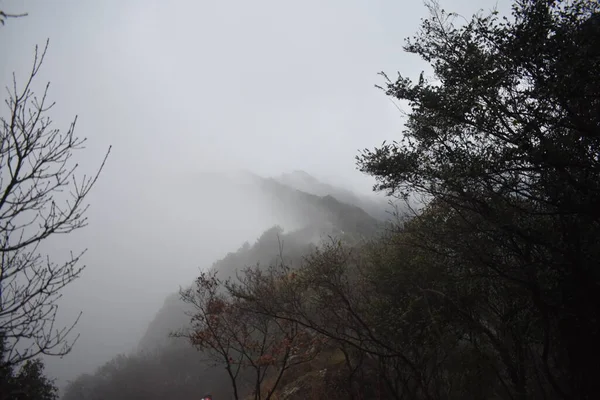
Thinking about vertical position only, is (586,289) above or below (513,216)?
below

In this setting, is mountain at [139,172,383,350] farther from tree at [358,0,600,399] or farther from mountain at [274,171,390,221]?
tree at [358,0,600,399]

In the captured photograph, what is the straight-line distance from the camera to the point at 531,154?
537cm

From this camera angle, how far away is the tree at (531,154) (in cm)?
521

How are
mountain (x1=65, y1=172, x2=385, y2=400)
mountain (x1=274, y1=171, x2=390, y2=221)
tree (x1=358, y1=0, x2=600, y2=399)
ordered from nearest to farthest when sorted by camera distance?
1. tree (x1=358, y1=0, x2=600, y2=399)
2. mountain (x1=65, y1=172, x2=385, y2=400)
3. mountain (x1=274, y1=171, x2=390, y2=221)

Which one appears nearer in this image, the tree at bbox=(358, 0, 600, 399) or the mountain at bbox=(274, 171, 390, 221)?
the tree at bbox=(358, 0, 600, 399)

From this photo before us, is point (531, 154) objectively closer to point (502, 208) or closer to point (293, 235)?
point (502, 208)

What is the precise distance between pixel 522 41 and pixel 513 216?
13.4 ft

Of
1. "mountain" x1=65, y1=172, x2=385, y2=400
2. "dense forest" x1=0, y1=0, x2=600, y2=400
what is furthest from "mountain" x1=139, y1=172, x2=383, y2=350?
"dense forest" x1=0, y1=0, x2=600, y2=400

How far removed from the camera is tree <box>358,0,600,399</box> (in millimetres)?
5207

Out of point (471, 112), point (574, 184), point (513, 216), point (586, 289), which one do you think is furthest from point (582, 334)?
point (471, 112)

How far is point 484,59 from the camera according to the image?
6.24m

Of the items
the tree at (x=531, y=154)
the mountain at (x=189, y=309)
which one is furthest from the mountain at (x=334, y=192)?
the tree at (x=531, y=154)

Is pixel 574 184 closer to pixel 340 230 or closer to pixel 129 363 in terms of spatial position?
pixel 340 230

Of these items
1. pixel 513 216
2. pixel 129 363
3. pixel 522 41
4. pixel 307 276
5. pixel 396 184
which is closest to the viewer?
pixel 522 41
